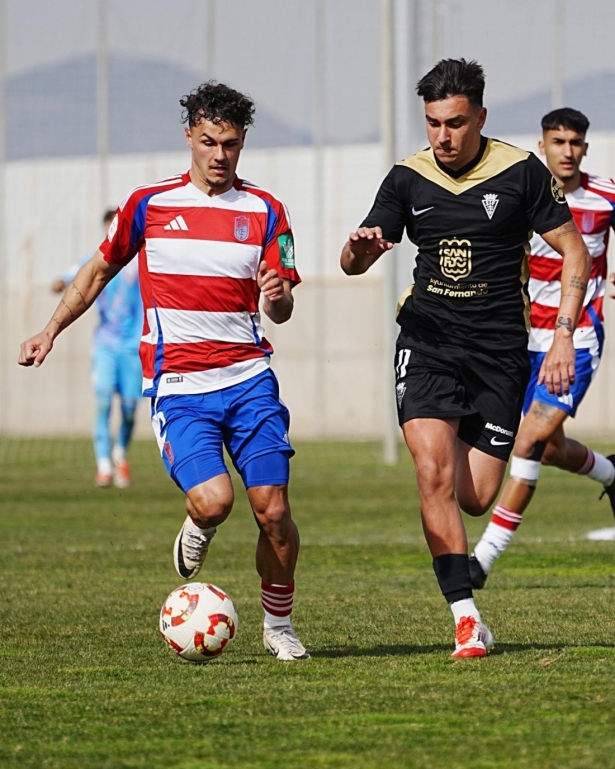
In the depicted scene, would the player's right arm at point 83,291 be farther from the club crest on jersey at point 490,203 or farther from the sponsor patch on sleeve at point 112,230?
the club crest on jersey at point 490,203

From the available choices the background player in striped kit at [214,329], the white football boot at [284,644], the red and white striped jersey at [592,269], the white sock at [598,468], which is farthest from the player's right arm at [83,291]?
the white sock at [598,468]

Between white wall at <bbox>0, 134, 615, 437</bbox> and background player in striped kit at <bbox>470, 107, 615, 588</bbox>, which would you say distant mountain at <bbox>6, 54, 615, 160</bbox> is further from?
background player in striped kit at <bbox>470, 107, 615, 588</bbox>

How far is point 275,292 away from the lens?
6.04 meters

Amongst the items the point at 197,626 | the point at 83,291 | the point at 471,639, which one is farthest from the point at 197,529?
the point at 471,639

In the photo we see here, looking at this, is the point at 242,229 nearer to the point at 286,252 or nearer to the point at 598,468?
the point at 286,252

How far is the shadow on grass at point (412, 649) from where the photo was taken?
20.2ft

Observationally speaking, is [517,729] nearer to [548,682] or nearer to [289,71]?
[548,682]

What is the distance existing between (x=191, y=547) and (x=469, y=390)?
134 cm

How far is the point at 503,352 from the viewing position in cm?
646

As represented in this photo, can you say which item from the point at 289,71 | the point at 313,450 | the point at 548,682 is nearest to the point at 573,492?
the point at 313,450

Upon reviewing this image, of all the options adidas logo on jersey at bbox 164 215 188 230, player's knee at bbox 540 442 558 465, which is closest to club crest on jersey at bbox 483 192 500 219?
adidas logo on jersey at bbox 164 215 188 230

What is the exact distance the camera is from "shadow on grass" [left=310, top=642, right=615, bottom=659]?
616 cm

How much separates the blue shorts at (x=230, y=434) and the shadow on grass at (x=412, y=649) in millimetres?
739

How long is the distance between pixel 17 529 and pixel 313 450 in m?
11.7
